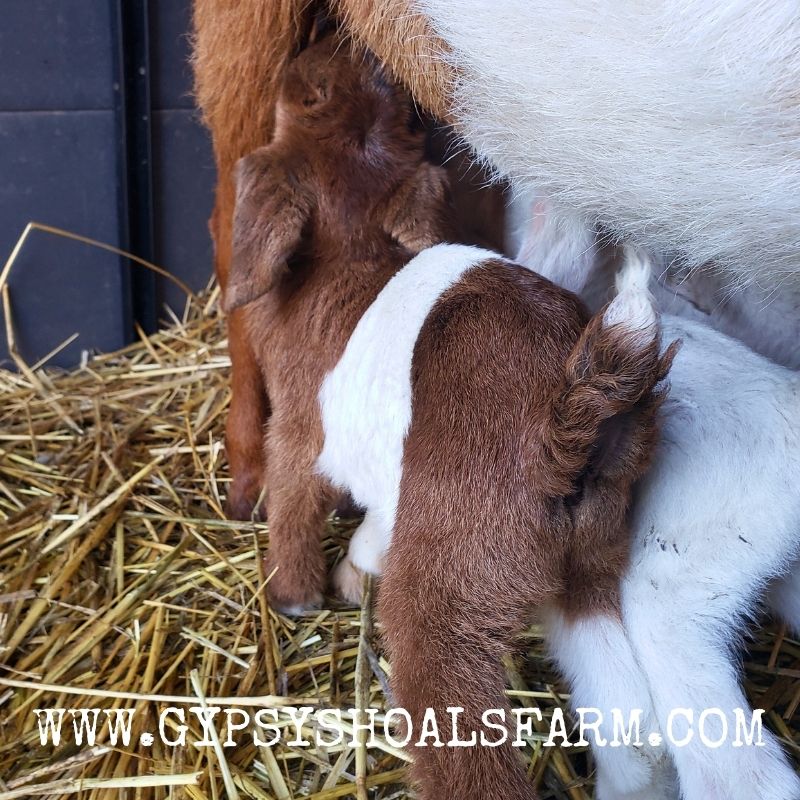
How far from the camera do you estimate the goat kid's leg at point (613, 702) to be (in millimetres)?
1171

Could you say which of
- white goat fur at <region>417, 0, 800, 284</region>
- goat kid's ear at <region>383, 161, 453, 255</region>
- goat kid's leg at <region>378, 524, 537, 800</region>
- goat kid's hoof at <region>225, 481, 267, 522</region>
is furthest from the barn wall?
goat kid's leg at <region>378, 524, 537, 800</region>

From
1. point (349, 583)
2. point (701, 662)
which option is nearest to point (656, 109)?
point (701, 662)

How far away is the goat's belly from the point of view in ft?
3.97

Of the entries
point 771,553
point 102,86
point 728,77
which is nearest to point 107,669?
point 771,553

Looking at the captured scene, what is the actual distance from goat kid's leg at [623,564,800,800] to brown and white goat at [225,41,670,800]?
0.05m

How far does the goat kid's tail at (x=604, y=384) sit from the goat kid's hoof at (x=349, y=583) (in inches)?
25.3

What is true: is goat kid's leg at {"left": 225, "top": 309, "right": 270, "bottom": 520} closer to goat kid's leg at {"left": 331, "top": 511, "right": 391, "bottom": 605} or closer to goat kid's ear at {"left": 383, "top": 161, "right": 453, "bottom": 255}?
goat kid's leg at {"left": 331, "top": 511, "right": 391, "bottom": 605}

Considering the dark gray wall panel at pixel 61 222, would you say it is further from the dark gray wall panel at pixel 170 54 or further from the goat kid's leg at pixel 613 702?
the goat kid's leg at pixel 613 702

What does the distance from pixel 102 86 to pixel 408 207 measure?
121 cm

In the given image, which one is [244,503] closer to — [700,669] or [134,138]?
[700,669]

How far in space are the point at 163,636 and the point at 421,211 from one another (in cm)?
87

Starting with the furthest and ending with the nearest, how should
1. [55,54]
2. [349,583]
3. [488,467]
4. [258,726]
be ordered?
[55,54] → [349,583] → [258,726] → [488,467]

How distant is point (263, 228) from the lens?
4.64 feet

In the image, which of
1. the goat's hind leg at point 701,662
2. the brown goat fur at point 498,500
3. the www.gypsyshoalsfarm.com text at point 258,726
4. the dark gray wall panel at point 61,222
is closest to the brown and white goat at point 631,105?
the brown goat fur at point 498,500
